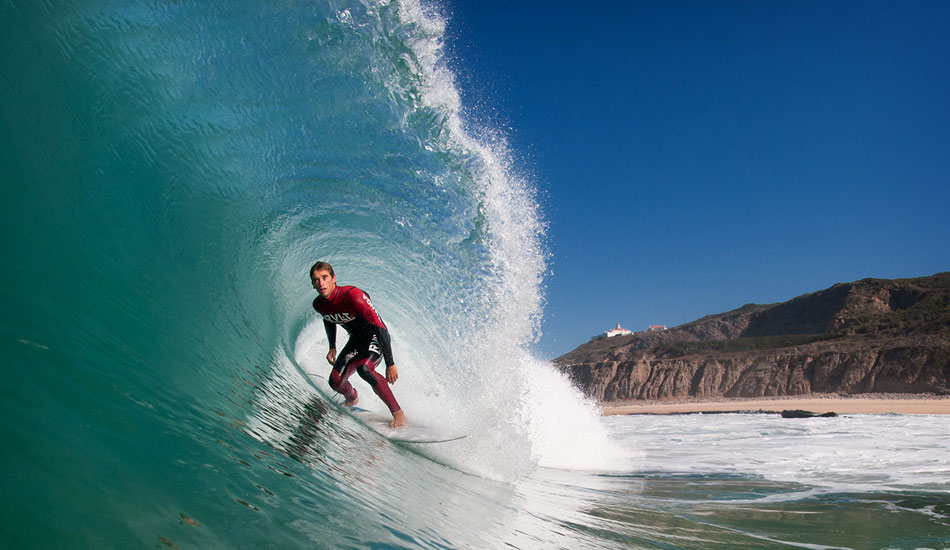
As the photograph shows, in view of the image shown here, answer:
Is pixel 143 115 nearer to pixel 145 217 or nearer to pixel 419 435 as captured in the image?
pixel 145 217

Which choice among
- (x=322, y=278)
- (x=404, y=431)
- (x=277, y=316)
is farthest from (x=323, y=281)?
(x=277, y=316)

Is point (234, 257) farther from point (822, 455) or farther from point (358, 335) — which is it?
point (822, 455)

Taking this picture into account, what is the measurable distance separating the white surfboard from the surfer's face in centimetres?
139

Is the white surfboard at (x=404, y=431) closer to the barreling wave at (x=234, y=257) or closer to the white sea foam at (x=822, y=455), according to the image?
the barreling wave at (x=234, y=257)

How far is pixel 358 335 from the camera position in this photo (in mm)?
4941

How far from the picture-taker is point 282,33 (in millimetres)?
5191

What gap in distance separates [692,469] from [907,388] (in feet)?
98.6

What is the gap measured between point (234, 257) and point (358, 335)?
215 centimetres

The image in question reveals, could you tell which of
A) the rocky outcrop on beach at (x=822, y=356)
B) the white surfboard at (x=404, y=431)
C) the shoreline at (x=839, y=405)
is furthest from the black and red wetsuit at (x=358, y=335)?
the rocky outcrop on beach at (x=822, y=356)

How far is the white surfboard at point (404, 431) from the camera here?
4980mm

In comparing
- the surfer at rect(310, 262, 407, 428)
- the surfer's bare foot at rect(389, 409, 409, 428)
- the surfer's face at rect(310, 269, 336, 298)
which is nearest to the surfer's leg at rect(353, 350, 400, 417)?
the surfer at rect(310, 262, 407, 428)

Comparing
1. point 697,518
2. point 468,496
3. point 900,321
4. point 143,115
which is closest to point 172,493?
point 468,496

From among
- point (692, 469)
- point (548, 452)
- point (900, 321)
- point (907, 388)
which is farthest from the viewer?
point (900, 321)

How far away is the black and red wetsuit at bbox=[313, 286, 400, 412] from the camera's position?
4.74 m
